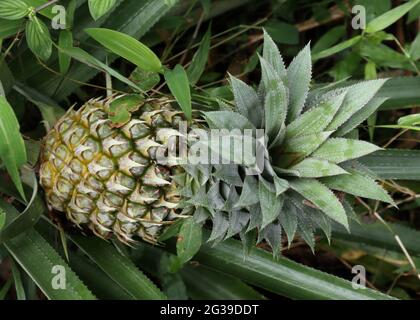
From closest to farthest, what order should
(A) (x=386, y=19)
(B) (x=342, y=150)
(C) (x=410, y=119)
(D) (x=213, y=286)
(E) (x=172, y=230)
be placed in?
(B) (x=342, y=150)
(C) (x=410, y=119)
(E) (x=172, y=230)
(A) (x=386, y=19)
(D) (x=213, y=286)

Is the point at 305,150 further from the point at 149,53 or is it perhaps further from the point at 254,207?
the point at 149,53

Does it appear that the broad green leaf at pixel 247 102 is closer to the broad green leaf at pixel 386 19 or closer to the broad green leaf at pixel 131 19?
the broad green leaf at pixel 131 19

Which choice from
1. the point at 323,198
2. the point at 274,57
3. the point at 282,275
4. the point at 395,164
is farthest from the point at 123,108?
the point at 395,164

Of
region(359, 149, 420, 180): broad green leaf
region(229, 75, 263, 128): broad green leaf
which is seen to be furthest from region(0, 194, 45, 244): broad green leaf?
region(359, 149, 420, 180): broad green leaf

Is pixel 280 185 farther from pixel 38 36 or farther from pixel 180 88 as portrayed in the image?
pixel 38 36
